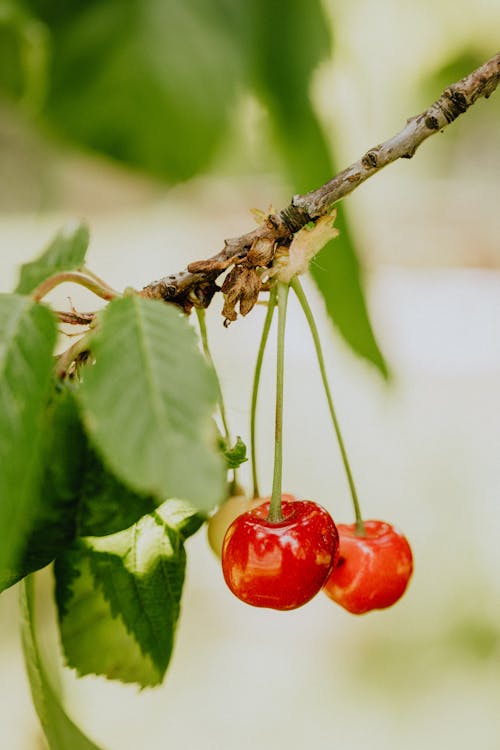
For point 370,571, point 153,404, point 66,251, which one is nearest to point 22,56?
point 66,251

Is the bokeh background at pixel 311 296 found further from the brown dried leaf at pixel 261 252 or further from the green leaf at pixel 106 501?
the green leaf at pixel 106 501

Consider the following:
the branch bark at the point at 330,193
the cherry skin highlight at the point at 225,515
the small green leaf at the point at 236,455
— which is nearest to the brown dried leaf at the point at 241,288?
the branch bark at the point at 330,193

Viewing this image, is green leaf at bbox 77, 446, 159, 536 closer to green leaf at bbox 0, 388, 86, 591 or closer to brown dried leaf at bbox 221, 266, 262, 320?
green leaf at bbox 0, 388, 86, 591

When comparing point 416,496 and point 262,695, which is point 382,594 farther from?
point 416,496

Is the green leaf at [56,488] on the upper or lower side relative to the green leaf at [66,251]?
lower

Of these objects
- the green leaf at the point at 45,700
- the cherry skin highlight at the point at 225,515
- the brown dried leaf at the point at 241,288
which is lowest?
the green leaf at the point at 45,700

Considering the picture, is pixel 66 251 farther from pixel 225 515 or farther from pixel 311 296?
pixel 311 296
